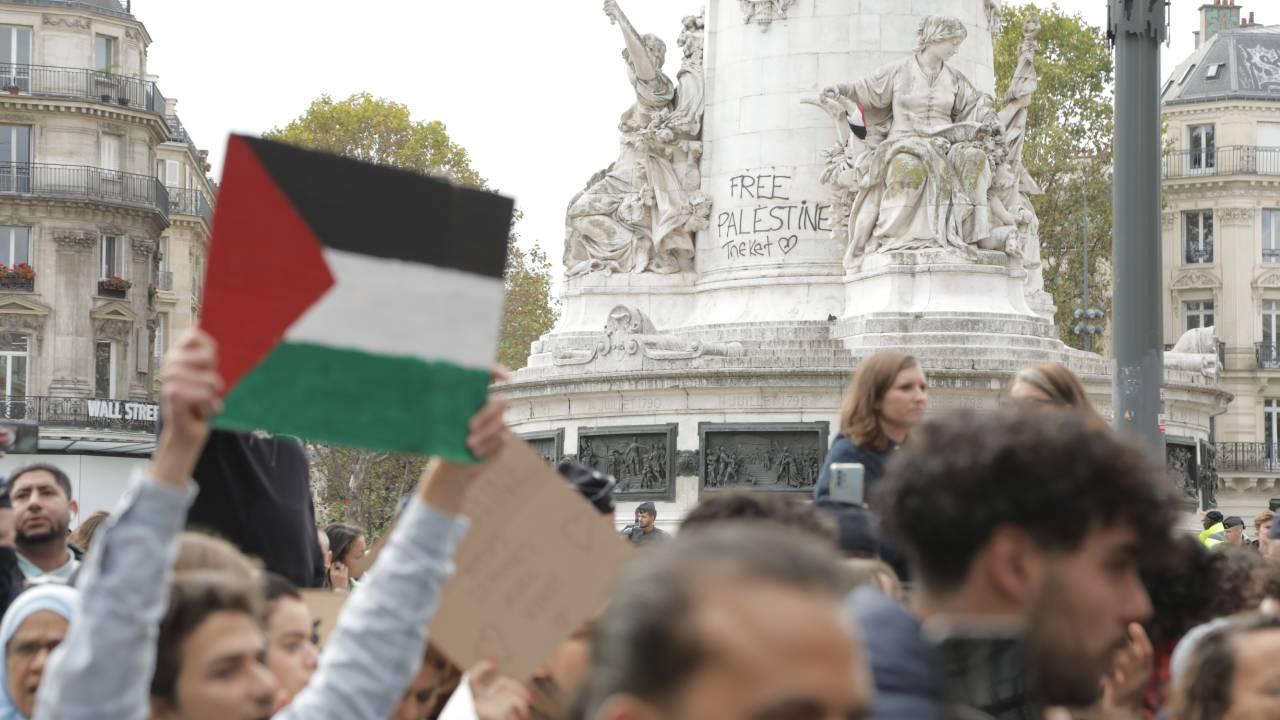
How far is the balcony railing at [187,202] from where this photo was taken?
227 ft

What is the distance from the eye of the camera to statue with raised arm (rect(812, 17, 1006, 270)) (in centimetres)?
2591

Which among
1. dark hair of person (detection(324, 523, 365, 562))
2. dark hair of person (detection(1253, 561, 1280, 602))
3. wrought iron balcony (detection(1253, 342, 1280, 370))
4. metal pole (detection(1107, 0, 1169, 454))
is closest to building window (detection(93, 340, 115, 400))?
wrought iron balcony (detection(1253, 342, 1280, 370))

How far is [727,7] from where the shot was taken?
28297mm

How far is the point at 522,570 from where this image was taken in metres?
5.21

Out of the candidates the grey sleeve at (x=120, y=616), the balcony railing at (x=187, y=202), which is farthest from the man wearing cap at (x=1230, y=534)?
the balcony railing at (x=187, y=202)

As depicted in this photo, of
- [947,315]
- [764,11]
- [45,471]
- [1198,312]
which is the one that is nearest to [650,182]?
[764,11]

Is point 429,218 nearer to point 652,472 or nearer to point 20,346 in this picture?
point 652,472

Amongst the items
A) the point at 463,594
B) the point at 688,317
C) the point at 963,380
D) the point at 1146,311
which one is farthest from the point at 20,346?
the point at 463,594

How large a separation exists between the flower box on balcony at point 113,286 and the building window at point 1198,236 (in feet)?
82.2

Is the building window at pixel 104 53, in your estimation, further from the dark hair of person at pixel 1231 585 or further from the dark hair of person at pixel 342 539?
the dark hair of person at pixel 1231 585

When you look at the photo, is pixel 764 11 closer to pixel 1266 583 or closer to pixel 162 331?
pixel 1266 583

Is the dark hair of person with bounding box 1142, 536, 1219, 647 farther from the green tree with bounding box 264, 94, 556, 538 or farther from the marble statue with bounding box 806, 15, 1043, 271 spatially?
the green tree with bounding box 264, 94, 556, 538

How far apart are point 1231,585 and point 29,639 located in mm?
3010

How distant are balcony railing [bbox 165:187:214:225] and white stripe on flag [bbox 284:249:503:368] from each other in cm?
6532
